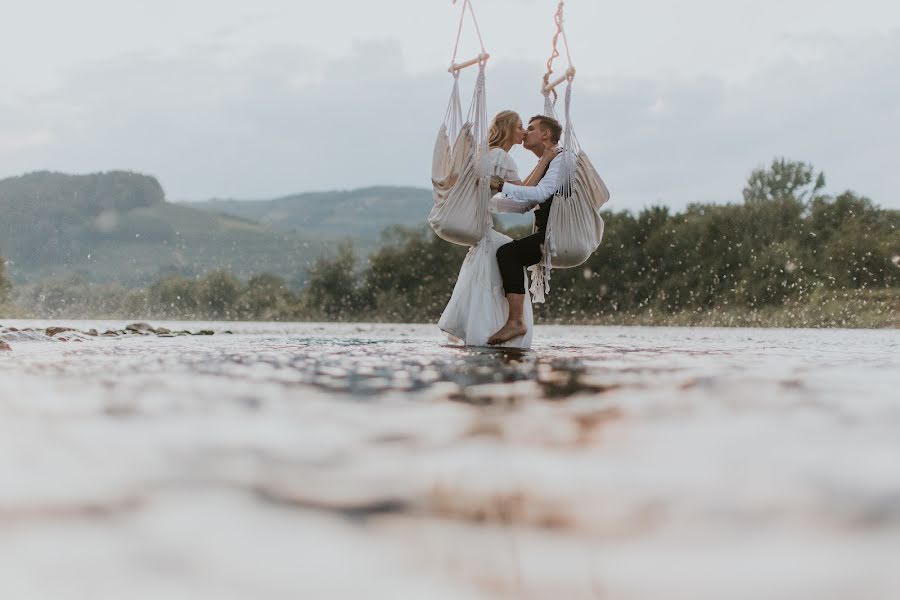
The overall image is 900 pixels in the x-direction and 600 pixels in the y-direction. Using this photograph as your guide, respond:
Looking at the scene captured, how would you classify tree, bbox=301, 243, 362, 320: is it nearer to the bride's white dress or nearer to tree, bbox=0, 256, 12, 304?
tree, bbox=0, 256, 12, 304

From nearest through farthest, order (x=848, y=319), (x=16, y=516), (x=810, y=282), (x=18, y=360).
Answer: (x=16, y=516), (x=18, y=360), (x=848, y=319), (x=810, y=282)

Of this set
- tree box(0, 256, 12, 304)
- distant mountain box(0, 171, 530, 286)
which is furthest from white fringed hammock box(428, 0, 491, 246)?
distant mountain box(0, 171, 530, 286)

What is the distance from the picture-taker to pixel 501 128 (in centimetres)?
696

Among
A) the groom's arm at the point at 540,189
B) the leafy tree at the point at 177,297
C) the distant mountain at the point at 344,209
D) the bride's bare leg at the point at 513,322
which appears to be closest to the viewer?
the groom's arm at the point at 540,189

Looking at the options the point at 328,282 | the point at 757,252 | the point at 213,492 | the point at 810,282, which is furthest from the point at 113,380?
the point at 328,282

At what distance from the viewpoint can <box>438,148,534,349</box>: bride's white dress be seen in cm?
687

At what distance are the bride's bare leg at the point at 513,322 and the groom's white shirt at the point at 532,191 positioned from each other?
67 cm

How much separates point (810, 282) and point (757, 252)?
3112mm

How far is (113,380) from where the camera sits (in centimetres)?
363

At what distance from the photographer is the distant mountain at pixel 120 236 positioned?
260 feet

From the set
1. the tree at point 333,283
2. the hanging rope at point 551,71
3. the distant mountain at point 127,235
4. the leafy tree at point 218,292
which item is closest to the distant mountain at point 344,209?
the distant mountain at point 127,235

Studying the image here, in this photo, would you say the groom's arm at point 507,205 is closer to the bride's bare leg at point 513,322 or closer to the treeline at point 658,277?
the bride's bare leg at point 513,322

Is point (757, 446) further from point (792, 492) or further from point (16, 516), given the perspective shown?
point (16, 516)

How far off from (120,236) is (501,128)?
293ft
